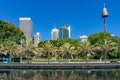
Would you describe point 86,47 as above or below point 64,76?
above

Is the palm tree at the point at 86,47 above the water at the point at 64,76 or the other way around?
above

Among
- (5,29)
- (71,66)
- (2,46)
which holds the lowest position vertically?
(71,66)

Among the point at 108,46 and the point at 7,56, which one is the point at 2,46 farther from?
the point at 108,46

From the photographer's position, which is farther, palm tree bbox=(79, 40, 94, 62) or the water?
palm tree bbox=(79, 40, 94, 62)

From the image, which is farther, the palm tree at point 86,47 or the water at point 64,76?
the palm tree at point 86,47

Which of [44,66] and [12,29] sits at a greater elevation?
[12,29]

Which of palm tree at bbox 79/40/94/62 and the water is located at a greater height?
palm tree at bbox 79/40/94/62

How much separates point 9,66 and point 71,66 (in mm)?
11244

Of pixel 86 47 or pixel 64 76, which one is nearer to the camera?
pixel 64 76

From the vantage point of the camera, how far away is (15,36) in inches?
4304

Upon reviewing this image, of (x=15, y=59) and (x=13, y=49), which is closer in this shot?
(x=13, y=49)

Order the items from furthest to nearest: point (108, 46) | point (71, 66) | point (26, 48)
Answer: point (108, 46)
point (26, 48)
point (71, 66)

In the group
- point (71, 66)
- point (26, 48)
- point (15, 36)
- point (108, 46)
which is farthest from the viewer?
point (15, 36)

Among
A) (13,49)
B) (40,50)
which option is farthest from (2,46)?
(40,50)
